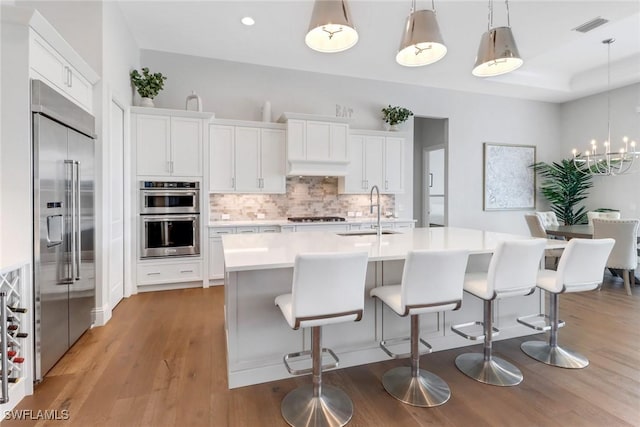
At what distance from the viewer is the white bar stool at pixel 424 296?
6.09ft

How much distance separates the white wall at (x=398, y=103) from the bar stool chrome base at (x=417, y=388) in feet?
12.9

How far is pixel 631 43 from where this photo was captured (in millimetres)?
4664

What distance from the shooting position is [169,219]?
4191mm

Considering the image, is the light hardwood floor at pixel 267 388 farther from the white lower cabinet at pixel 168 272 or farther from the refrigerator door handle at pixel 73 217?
the white lower cabinet at pixel 168 272

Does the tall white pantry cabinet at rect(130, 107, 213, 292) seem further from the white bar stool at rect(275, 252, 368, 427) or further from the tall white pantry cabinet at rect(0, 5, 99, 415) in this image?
the white bar stool at rect(275, 252, 368, 427)

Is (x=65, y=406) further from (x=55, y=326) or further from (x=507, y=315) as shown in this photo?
(x=507, y=315)

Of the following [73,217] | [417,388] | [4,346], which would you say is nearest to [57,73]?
[73,217]

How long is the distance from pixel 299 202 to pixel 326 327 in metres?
3.19

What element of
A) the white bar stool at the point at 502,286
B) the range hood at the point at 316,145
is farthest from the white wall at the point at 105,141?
the white bar stool at the point at 502,286

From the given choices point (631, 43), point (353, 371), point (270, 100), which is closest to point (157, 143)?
point (270, 100)

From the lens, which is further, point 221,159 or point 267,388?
point 221,159

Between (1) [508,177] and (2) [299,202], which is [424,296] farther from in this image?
(1) [508,177]

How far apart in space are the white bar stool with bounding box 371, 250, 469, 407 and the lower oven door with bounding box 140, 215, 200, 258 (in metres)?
3.03

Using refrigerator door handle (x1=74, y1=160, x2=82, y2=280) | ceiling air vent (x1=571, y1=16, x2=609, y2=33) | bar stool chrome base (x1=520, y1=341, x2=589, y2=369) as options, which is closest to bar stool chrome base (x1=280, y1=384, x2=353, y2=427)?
bar stool chrome base (x1=520, y1=341, x2=589, y2=369)
